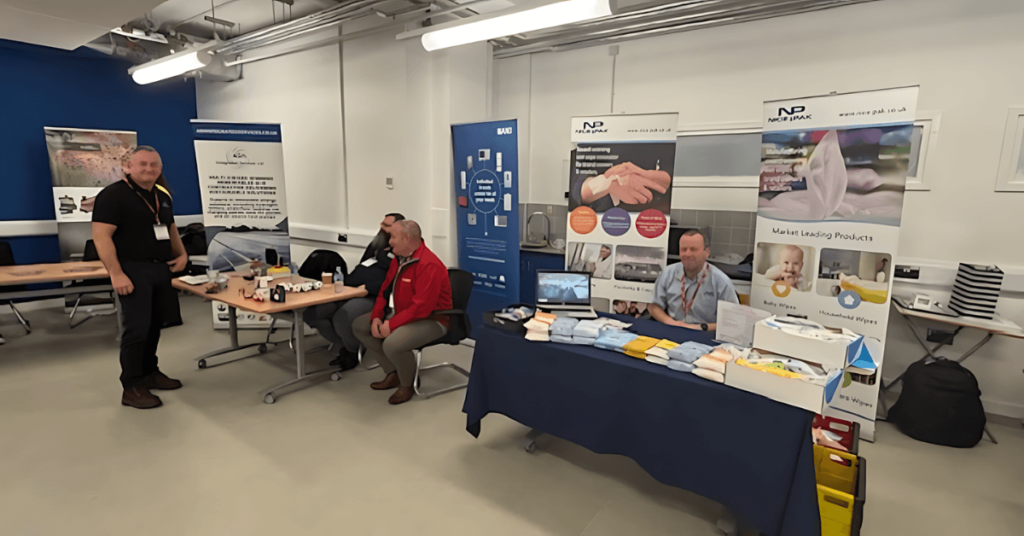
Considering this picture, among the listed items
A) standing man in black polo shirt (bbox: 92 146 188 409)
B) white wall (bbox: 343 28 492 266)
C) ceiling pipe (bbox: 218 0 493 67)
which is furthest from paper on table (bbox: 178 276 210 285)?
ceiling pipe (bbox: 218 0 493 67)

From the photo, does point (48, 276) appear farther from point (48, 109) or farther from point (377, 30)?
point (377, 30)

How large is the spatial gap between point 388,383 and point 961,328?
13.9 feet

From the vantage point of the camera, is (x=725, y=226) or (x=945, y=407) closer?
(x=945, y=407)

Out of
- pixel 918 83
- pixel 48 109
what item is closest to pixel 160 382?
pixel 48 109

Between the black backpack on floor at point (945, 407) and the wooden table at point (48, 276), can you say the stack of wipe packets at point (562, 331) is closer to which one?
the black backpack on floor at point (945, 407)

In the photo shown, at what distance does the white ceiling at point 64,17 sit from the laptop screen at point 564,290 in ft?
11.1

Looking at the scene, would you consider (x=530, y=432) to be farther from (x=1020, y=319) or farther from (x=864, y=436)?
(x=1020, y=319)

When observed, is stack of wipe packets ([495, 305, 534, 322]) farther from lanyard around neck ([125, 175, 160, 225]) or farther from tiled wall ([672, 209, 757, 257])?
lanyard around neck ([125, 175, 160, 225])

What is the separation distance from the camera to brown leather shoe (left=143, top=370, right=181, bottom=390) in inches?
157

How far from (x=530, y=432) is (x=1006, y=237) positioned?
11.6 feet

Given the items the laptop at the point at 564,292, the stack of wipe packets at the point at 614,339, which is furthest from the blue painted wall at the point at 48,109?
the stack of wipe packets at the point at 614,339

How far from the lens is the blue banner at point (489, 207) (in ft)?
15.8

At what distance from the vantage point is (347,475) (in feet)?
9.55

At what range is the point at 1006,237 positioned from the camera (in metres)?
3.55
